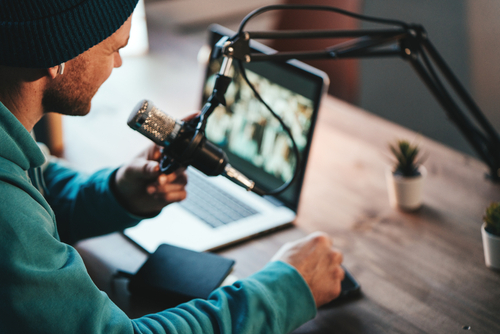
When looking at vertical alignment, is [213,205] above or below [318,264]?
below

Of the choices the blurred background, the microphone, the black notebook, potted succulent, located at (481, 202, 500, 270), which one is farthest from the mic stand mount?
the blurred background

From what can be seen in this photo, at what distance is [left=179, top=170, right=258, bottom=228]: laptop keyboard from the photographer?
1119 mm

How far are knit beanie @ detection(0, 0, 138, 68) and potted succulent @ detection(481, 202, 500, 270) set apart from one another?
768 millimetres

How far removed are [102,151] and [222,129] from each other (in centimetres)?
36

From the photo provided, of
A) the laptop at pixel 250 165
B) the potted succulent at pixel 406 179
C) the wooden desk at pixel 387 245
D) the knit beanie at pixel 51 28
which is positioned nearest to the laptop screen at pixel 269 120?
the laptop at pixel 250 165

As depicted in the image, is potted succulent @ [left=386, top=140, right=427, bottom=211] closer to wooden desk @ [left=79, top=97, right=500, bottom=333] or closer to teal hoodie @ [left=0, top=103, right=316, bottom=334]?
wooden desk @ [left=79, top=97, right=500, bottom=333]

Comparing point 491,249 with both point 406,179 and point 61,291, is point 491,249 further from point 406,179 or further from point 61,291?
point 61,291

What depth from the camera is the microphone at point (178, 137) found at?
0.76m

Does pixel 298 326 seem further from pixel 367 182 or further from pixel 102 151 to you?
pixel 102 151

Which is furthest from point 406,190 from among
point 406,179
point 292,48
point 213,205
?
point 292,48

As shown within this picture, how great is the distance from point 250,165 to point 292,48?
4.08ft

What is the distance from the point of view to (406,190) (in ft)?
3.76

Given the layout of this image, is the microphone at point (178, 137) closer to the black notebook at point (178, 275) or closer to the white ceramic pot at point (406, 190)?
the black notebook at point (178, 275)

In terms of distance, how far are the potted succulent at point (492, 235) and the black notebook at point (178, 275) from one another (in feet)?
1.67
